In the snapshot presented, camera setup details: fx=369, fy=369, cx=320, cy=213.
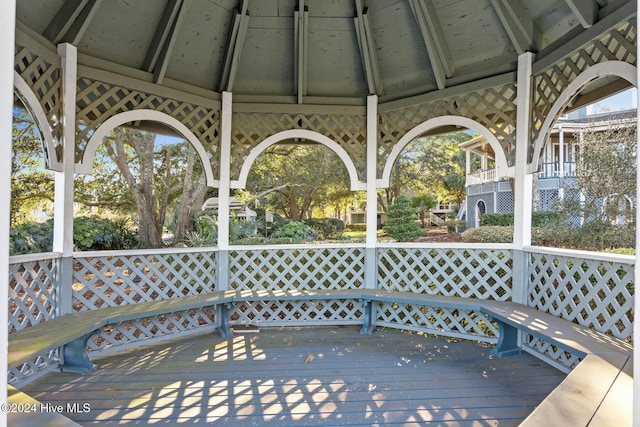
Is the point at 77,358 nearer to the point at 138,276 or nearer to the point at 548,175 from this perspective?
the point at 138,276

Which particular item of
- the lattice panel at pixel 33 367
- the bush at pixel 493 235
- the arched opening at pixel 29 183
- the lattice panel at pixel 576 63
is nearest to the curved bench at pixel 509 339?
the lattice panel at pixel 33 367

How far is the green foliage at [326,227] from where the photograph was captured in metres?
12.7

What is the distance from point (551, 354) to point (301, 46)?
14.1 ft

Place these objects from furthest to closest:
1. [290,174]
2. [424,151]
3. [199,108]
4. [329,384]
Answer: [424,151]
[290,174]
[199,108]
[329,384]

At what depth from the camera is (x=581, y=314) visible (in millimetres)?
3248

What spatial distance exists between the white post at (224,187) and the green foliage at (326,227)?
7.83 meters

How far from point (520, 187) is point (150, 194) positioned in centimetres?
874

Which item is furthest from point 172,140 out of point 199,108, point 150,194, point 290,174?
point 199,108

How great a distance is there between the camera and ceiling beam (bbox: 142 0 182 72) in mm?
4047

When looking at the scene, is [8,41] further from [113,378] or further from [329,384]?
[113,378]

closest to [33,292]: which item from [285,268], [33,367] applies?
[33,367]

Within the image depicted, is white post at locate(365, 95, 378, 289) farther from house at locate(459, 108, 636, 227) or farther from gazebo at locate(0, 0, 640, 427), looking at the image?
house at locate(459, 108, 636, 227)

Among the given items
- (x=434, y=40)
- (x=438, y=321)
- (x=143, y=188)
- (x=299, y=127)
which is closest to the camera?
(x=434, y=40)

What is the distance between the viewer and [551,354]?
3.48 meters
